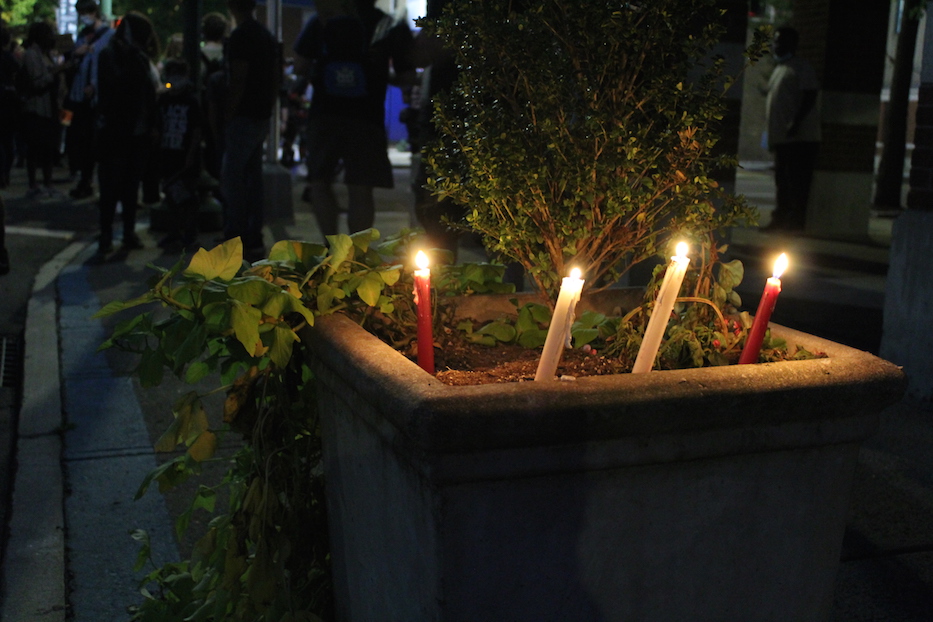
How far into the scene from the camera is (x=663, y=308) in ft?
7.07

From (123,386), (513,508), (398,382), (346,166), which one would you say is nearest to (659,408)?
(513,508)

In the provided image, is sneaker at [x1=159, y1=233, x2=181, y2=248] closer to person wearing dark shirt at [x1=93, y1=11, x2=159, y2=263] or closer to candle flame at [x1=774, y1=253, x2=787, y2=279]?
person wearing dark shirt at [x1=93, y1=11, x2=159, y2=263]

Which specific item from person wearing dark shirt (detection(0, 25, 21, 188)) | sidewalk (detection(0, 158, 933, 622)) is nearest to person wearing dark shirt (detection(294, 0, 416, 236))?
sidewalk (detection(0, 158, 933, 622))

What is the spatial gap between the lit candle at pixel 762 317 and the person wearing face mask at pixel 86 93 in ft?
25.1

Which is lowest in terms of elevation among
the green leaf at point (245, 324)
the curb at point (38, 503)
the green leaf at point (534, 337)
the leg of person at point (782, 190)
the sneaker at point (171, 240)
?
the curb at point (38, 503)

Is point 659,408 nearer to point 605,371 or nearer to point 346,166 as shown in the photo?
point 605,371

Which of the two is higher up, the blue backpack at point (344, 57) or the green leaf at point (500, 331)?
the blue backpack at point (344, 57)

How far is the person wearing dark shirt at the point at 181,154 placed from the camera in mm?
9492

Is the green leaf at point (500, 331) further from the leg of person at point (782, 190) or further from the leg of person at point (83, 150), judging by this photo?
the leg of person at point (83, 150)

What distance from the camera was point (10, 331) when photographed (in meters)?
6.59

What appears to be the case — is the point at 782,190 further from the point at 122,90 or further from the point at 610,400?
the point at 610,400

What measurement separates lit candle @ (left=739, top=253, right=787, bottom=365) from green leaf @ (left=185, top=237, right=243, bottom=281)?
1120mm

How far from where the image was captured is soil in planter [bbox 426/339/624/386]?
7.75 ft

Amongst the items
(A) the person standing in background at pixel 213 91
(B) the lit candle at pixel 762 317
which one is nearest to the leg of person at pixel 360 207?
(A) the person standing in background at pixel 213 91
